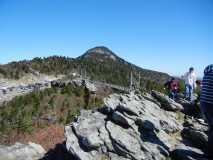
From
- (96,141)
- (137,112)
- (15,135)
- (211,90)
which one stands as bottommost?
(15,135)

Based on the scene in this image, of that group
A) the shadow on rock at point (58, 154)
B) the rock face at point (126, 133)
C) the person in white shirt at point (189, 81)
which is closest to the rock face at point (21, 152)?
the shadow on rock at point (58, 154)

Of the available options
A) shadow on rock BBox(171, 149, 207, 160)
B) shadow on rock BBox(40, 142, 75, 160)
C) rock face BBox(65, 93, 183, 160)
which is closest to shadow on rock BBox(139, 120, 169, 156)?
rock face BBox(65, 93, 183, 160)

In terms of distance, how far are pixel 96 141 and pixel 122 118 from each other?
1507mm

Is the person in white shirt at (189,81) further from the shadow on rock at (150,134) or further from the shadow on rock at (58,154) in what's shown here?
the shadow on rock at (58,154)

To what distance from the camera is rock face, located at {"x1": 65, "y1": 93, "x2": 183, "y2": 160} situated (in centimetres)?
1154

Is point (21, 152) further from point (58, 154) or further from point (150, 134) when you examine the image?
point (150, 134)

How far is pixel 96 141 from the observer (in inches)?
472

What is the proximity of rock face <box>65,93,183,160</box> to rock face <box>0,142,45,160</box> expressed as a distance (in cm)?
308

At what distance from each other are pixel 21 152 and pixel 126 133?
19.0ft

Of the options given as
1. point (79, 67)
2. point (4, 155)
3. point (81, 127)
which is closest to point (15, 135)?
point (4, 155)

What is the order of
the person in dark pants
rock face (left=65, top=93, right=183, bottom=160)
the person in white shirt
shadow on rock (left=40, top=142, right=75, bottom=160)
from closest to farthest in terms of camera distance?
the person in dark pants → rock face (left=65, top=93, right=183, bottom=160) → shadow on rock (left=40, top=142, right=75, bottom=160) → the person in white shirt

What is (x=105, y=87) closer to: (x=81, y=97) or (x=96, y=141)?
(x=81, y=97)

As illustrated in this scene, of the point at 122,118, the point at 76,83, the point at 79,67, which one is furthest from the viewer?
the point at 79,67

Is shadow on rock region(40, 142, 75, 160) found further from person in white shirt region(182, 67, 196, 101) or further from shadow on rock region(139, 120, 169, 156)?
person in white shirt region(182, 67, 196, 101)
